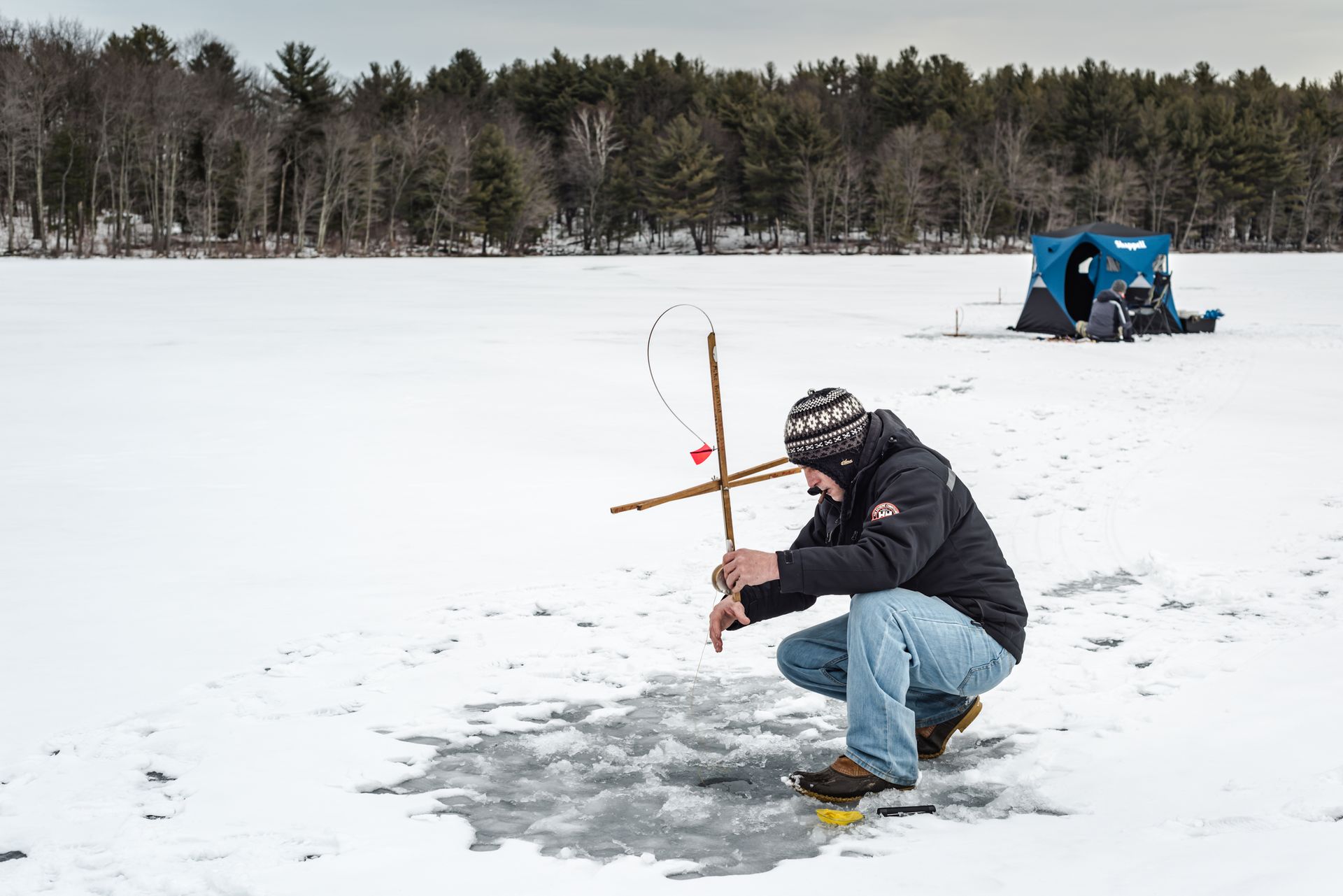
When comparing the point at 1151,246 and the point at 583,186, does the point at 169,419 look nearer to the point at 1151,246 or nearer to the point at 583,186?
the point at 1151,246

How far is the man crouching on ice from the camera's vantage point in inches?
114

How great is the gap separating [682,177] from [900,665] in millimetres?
60769

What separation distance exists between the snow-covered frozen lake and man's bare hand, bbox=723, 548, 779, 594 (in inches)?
27.4

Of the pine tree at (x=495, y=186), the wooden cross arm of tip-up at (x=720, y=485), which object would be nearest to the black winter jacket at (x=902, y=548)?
the wooden cross arm of tip-up at (x=720, y=485)

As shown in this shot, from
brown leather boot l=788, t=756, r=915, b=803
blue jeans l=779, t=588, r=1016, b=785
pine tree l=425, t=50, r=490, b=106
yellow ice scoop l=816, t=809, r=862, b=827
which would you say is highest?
pine tree l=425, t=50, r=490, b=106

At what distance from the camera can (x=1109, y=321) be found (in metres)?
16.5

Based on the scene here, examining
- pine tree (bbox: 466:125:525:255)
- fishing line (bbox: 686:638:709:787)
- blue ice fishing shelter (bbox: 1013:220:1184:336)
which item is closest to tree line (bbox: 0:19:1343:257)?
pine tree (bbox: 466:125:525:255)

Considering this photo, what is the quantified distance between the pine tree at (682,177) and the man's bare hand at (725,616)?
6026 cm

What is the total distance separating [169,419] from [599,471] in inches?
165

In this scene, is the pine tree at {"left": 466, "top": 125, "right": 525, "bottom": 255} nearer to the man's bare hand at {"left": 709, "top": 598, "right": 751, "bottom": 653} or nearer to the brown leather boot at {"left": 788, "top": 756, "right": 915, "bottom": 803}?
the man's bare hand at {"left": 709, "top": 598, "right": 751, "bottom": 653}

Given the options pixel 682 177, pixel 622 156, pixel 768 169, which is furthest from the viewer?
pixel 622 156

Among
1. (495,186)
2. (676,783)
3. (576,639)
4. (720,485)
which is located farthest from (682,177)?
(676,783)

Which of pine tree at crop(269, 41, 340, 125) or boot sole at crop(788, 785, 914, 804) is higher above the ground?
pine tree at crop(269, 41, 340, 125)

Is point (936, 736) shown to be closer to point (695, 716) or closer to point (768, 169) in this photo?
point (695, 716)
